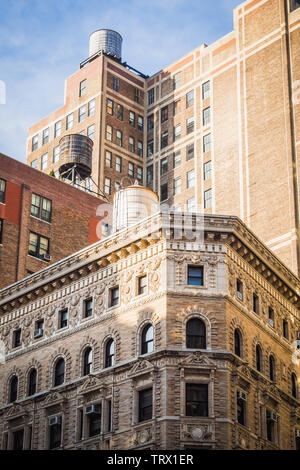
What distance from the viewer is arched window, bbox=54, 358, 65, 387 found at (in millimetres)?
52688

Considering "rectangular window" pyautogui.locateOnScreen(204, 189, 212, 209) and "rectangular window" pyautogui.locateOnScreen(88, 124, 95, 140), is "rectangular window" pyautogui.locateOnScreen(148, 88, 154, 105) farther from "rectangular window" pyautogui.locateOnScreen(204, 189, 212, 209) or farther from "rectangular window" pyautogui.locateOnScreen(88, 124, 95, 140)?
"rectangular window" pyautogui.locateOnScreen(204, 189, 212, 209)

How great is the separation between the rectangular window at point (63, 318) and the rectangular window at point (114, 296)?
383 centimetres

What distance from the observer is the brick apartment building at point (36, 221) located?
6956 cm

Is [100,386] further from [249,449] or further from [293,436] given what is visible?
[293,436]

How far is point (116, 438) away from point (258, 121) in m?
52.8

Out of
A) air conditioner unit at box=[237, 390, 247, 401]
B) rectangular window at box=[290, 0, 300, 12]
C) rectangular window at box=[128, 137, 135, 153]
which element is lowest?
air conditioner unit at box=[237, 390, 247, 401]

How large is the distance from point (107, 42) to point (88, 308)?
7399cm

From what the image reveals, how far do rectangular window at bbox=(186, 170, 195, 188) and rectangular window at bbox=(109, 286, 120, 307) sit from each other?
5125 cm

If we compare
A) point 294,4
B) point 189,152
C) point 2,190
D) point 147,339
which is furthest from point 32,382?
point 294,4

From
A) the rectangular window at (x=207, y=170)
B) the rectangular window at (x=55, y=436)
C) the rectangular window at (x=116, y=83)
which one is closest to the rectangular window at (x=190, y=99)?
the rectangular window at (x=116, y=83)

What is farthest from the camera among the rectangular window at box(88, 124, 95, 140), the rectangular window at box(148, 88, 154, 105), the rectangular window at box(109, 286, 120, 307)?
the rectangular window at box(148, 88, 154, 105)

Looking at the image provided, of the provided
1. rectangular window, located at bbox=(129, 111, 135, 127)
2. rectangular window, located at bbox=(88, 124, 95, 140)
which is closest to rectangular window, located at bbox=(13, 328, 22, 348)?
rectangular window, located at bbox=(88, 124, 95, 140)

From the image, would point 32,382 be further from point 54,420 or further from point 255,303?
point 255,303

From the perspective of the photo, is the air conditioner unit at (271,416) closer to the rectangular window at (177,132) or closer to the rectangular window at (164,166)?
the rectangular window at (164,166)
